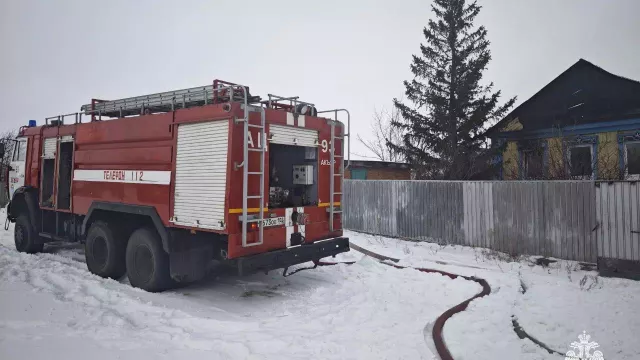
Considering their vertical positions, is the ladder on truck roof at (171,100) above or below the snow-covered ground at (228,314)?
above

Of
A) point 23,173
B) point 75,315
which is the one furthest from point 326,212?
point 23,173

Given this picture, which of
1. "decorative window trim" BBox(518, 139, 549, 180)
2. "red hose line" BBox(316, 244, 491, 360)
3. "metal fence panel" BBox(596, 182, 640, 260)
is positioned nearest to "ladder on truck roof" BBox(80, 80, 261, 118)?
"red hose line" BBox(316, 244, 491, 360)

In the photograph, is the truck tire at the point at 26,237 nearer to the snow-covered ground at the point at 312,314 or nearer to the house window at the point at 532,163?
the snow-covered ground at the point at 312,314

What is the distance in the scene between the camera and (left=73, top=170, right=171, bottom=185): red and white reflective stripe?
6375mm

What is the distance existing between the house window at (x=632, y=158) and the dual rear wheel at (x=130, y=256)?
14.2 meters

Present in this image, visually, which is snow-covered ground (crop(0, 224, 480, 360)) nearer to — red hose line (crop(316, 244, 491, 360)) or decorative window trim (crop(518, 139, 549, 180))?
red hose line (crop(316, 244, 491, 360))

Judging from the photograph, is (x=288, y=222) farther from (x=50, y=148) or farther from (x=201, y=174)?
(x=50, y=148)

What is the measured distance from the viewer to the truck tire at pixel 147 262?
21.0ft

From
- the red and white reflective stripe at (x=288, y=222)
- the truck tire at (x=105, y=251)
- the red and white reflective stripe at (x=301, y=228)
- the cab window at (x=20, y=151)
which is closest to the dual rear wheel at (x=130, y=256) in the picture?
the truck tire at (x=105, y=251)

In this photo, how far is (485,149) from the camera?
679 inches

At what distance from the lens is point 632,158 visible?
44.6 feet

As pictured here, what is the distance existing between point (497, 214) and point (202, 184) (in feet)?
23.8

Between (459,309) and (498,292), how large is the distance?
123 centimetres

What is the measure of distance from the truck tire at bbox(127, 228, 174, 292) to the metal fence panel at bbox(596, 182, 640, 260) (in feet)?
26.2
